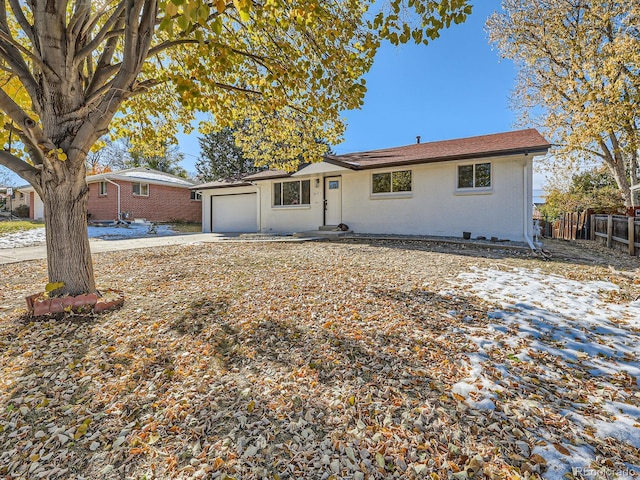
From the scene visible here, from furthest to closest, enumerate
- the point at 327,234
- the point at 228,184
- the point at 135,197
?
the point at 135,197
the point at 228,184
the point at 327,234

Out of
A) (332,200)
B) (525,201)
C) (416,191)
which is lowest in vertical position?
(525,201)

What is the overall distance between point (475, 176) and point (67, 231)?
35.7 feet

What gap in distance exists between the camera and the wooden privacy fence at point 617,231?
835cm

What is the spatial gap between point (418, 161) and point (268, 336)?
936 centimetres

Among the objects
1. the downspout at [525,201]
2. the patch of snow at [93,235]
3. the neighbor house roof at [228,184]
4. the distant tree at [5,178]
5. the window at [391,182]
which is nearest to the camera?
the downspout at [525,201]

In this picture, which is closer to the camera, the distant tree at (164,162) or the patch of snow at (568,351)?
the patch of snow at (568,351)

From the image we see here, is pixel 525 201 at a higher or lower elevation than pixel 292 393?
higher

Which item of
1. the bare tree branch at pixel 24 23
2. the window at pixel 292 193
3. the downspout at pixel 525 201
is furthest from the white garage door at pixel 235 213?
the bare tree branch at pixel 24 23

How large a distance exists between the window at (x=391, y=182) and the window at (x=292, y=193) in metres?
3.17

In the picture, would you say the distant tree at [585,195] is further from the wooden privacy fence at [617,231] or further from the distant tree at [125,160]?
the distant tree at [125,160]

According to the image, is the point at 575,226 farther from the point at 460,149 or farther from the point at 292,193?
the point at 292,193

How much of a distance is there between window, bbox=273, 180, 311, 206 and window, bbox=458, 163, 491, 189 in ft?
20.9

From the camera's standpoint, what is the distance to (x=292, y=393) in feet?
7.69

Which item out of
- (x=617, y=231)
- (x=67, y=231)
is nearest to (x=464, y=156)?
(x=617, y=231)
